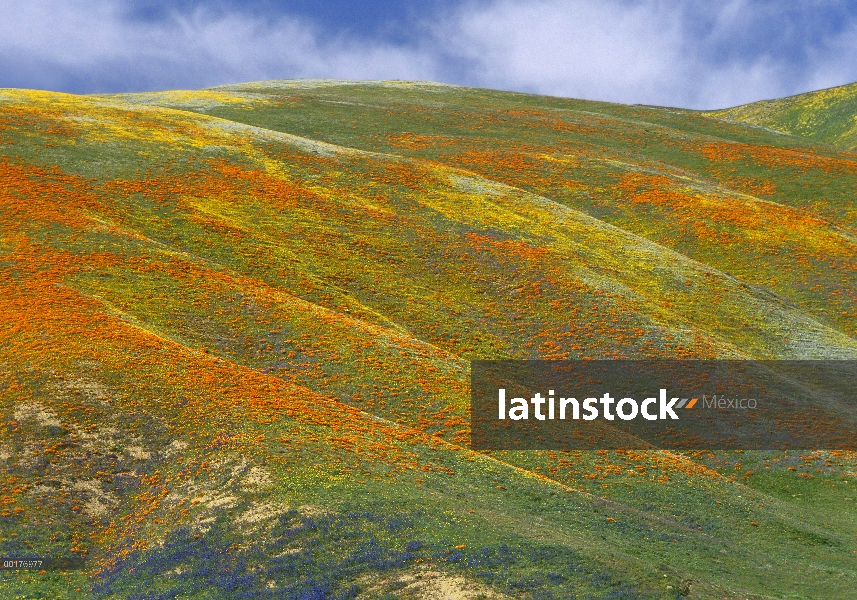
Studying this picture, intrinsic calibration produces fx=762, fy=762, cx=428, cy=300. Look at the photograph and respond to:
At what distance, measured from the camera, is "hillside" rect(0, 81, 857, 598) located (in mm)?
28531

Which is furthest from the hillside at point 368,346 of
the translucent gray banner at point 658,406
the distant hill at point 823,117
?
the distant hill at point 823,117

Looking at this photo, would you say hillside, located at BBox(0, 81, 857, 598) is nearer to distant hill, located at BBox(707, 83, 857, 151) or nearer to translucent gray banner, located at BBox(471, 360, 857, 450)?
translucent gray banner, located at BBox(471, 360, 857, 450)

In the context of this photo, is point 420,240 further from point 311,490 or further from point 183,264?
point 311,490

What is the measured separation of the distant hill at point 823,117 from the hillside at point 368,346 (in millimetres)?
84522

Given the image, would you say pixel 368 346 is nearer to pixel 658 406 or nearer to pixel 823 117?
pixel 658 406

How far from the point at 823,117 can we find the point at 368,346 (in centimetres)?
17634

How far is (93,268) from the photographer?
51625 millimetres

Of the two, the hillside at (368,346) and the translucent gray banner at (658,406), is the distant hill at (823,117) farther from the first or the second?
the translucent gray banner at (658,406)

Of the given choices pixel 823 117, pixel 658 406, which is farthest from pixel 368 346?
pixel 823 117

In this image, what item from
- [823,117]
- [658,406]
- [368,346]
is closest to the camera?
[368,346]

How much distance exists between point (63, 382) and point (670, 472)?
31580 mm

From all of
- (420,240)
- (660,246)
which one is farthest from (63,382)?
(660,246)

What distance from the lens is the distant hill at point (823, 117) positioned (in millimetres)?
175000

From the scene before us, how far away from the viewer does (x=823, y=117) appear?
18562cm
